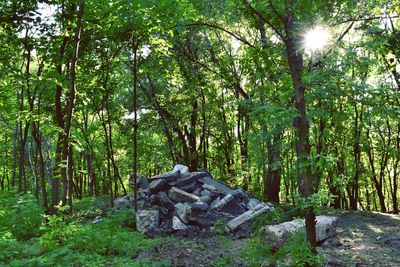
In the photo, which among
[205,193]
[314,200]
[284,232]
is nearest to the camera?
[314,200]

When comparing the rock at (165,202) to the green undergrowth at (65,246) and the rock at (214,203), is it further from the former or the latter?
the green undergrowth at (65,246)

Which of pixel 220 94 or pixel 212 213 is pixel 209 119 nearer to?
pixel 220 94

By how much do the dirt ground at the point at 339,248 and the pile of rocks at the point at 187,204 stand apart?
4.69ft

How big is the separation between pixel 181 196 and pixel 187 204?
49 centimetres

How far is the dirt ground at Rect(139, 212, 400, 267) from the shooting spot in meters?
7.36

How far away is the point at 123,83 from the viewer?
20047 mm

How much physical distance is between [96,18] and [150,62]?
207 inches

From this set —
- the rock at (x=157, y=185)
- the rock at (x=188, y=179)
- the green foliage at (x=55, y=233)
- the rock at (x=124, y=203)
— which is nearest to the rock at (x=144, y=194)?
the rock at (x=157, y=185)

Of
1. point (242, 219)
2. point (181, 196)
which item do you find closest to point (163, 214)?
point (181, 196)

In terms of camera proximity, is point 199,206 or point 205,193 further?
point 205,193

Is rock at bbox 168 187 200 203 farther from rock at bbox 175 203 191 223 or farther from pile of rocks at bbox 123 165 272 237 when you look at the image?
rock at bbox 175 203 191 223

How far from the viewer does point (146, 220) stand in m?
11.5

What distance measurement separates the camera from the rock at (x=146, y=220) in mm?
11227

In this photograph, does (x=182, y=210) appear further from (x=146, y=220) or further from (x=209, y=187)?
(x=209, y=187)
